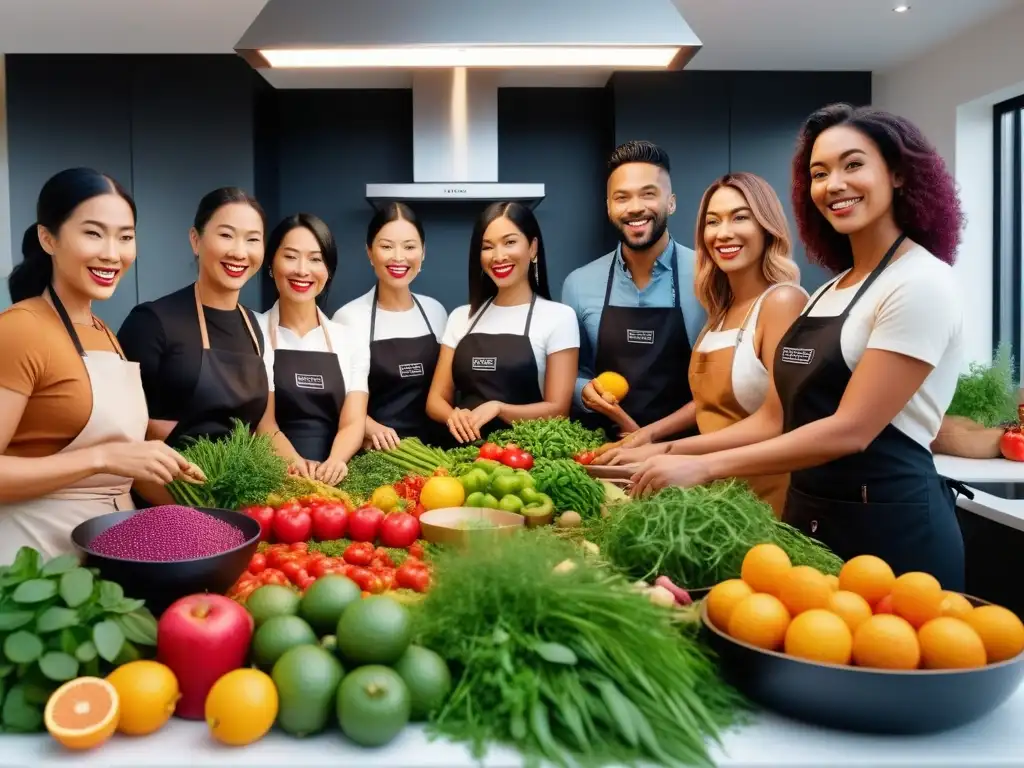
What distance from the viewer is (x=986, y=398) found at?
3.59m

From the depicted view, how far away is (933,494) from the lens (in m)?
1.98

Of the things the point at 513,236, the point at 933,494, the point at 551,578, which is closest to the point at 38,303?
the point at 551,578

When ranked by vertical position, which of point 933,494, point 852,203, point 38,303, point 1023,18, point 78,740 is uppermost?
point 1023,18

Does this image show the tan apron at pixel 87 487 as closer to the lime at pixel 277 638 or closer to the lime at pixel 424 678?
the lime at pixel 277 638

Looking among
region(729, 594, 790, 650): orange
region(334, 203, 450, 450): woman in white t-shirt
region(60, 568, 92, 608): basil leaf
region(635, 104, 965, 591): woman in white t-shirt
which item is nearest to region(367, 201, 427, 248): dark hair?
region(334, 203, 450, 450): woman in white t-shirt

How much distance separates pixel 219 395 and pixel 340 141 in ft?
11.2

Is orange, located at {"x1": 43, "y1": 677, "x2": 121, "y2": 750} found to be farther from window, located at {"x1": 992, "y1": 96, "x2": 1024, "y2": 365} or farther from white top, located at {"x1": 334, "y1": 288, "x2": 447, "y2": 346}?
window, located at {"x1": 992, "y1": 96, "x2": 1024, "y2": 365}

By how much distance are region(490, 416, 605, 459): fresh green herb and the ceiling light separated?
3.59 feet

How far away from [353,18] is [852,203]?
1.26 meters

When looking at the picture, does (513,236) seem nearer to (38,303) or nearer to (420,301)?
(420,301)

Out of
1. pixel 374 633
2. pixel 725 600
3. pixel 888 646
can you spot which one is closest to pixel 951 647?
pixel 888 646

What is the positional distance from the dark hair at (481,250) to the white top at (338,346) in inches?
22.6

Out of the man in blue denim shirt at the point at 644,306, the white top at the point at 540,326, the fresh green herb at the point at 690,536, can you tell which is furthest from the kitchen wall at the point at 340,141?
the fresh green herb at the point at 690,536

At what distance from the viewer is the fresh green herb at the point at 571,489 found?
2.20 metres
